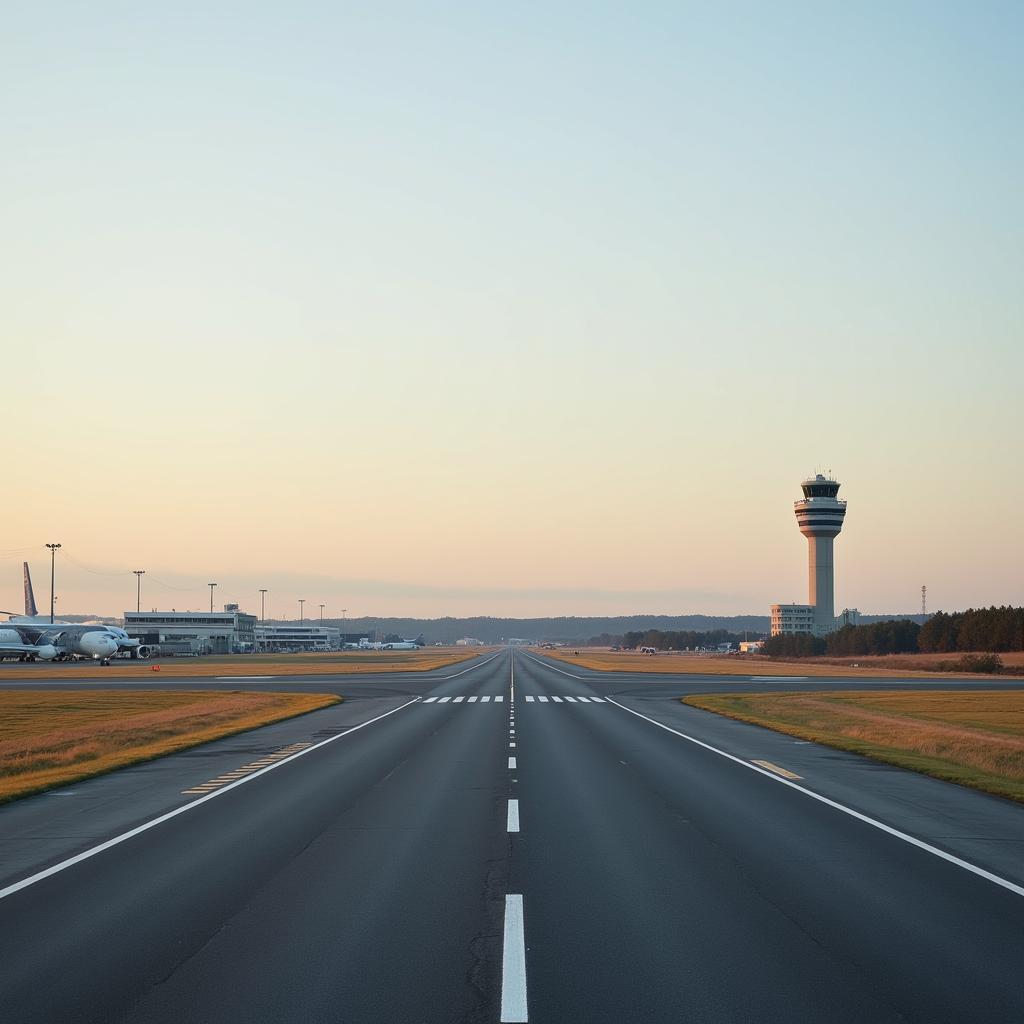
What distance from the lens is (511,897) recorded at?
1125 cm

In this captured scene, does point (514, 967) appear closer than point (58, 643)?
Yes

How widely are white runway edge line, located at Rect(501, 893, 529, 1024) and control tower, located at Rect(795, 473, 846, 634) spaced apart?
19461 cm

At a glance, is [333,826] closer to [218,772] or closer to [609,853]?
[609,853]

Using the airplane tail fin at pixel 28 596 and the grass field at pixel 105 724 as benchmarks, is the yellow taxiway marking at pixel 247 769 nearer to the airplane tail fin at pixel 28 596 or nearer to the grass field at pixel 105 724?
the grass field at pixel 105 724

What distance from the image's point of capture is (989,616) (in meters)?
148

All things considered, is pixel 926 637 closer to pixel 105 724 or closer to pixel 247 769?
pixel 105 724

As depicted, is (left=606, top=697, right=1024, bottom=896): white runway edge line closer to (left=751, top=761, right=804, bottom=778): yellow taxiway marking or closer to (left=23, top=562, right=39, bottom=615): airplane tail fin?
(left=751, top=761, right=804, bottom=778): yellow taxiway marking

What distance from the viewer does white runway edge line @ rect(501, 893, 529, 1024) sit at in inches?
299

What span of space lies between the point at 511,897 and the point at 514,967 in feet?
8.55

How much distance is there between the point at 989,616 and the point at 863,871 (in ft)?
496

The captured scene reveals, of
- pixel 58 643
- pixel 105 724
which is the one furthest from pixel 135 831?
pixel 58 643

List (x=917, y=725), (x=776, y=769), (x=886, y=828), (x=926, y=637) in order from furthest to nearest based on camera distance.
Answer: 1. (x=926, y=637)
2. (x=917, y=725)
3. (x=776, y=769)
4. (x=886, y=828)

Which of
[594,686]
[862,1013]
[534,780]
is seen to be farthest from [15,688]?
[862,1013]

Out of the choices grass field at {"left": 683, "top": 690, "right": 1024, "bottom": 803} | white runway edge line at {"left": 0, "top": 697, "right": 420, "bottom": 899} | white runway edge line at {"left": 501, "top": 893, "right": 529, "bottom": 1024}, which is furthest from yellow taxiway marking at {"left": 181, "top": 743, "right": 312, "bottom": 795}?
grass field at {"left": 683, "top": 690, "right": 1024, "bottom": 803}
